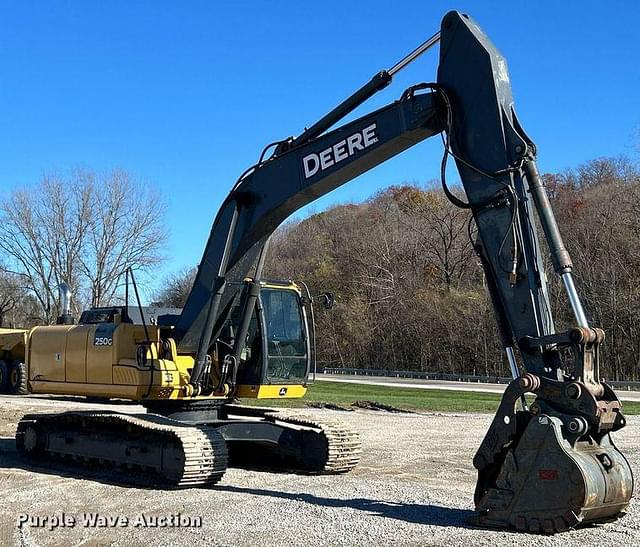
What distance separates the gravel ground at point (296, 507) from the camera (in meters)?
7.02

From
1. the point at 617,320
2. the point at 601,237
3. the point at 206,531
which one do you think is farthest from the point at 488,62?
the point at 601,237

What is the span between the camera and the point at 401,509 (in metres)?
8.31

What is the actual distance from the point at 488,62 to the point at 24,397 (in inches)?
780

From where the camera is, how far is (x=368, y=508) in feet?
27.3

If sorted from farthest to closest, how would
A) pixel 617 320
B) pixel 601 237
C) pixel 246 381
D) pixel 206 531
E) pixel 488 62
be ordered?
pixel 601 237 < pixel 617 320 < pixel 246 381 < pixel 488 62 < pixel 206 531

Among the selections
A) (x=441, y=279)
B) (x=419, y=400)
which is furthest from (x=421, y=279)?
(x=419, y=400)

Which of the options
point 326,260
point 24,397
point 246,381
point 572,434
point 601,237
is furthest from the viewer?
point 326,260

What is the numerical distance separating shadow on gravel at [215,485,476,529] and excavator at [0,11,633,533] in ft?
1.77

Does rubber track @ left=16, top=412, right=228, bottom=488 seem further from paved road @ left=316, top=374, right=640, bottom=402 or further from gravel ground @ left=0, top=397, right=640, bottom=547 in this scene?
paved road @ left=316, top=374, right=640, bottom=402

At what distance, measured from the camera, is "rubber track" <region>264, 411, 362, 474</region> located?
10.7 meters

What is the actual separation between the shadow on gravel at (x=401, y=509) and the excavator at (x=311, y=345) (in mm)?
540

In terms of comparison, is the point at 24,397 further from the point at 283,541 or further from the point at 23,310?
the point at 23,310

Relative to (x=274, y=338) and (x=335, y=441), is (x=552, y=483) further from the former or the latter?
(x=274, y=338)

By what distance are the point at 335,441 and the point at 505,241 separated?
4.11 metres
